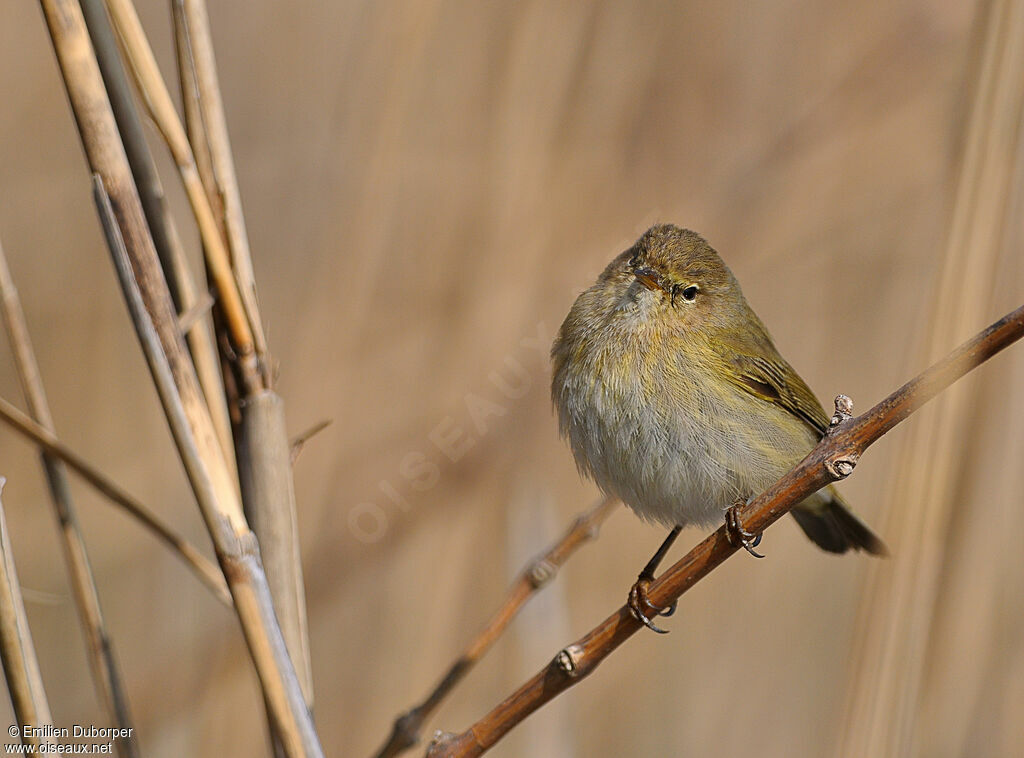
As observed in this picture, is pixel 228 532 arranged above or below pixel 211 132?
below

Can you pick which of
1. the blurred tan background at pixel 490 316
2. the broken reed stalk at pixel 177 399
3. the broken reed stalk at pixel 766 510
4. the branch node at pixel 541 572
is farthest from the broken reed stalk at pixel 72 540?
the blurred tan background at pixel 490 316

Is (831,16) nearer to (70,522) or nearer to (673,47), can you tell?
(673,47)

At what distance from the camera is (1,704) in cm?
274

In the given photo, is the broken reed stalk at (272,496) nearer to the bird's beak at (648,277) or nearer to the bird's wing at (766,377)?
the bird's beak at (648,277)

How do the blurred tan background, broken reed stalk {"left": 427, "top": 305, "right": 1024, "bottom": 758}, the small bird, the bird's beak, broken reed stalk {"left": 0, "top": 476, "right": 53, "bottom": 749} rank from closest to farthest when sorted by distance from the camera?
broken reed stalk {"left": 427, "top": 305, "right": 1024, "bottom": 758}, broken reed stalk {"left": 0, "top": 476, "right": 53, "bottom": 749}, the small bird, the bird's beak, the blurred tan background

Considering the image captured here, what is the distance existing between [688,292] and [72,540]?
146cm

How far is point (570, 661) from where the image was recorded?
1515 mm

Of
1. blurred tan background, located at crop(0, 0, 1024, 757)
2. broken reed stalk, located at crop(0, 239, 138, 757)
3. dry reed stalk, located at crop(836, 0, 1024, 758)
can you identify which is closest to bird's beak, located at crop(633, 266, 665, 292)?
blurred tan background, located at crop(0, 0, 1024, 757)

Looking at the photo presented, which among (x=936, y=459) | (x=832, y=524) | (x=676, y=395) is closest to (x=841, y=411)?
(x=936, y=459)

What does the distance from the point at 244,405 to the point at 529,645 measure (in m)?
1.40

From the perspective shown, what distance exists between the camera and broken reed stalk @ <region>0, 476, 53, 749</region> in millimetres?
1293

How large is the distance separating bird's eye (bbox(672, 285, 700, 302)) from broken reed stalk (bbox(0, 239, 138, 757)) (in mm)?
1404

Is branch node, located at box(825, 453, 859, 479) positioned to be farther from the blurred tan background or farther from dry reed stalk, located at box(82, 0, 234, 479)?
the blurred tan background

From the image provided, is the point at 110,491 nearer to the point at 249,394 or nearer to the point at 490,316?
the point at 249,394
